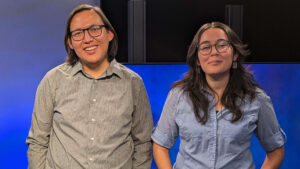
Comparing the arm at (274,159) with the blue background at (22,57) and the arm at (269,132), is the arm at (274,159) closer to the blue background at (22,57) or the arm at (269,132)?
the arm at (269,132)

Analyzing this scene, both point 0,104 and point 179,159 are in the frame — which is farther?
point 0,104

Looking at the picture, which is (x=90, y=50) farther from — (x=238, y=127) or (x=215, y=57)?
(x=238, y=127)

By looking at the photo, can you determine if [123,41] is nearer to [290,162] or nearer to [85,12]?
[85,12]

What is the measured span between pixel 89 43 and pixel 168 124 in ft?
2.01

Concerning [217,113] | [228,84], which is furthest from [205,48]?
[217,113]

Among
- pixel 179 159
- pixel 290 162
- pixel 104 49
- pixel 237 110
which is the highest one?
pixel 104 49

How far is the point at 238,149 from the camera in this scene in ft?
6.13

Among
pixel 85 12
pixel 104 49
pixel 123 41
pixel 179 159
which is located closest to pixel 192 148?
pixel 179 159

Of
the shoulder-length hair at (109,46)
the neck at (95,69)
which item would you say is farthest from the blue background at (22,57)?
the neck at (95,69)

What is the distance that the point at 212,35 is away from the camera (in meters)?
1.93

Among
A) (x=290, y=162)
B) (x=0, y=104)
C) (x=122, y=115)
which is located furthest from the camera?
(x=0, y=104)

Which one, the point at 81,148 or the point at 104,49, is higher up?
the point at 104,49

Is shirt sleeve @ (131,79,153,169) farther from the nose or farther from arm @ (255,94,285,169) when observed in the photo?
arm @ (255,94,285,169)

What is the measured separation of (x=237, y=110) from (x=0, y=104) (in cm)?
200
